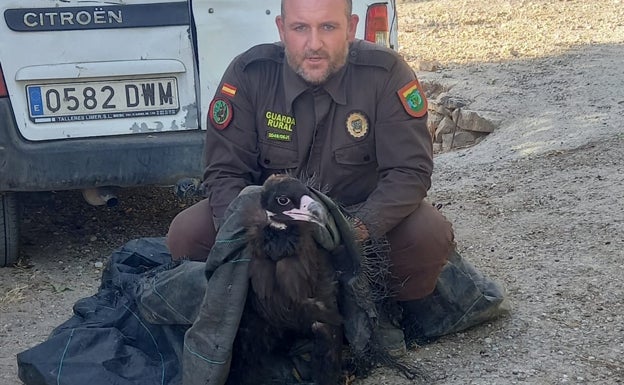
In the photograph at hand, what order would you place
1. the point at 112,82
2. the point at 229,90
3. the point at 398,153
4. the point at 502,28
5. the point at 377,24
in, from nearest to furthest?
the point at 398,153
the point at 229,90
the point at 112,82
the point at 377,24
the point at 502,28

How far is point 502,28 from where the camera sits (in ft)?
43.5

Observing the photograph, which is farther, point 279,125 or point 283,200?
point 279,125

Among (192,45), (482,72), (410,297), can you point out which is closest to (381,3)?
(192,45)

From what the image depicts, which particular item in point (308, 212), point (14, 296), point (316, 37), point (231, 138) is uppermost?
point (316, 37)

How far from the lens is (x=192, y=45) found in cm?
510

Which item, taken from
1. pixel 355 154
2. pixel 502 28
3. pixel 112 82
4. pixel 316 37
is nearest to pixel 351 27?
pixel 316 37

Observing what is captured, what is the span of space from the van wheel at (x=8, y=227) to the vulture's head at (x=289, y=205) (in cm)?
246

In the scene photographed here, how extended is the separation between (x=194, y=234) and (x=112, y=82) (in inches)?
48.5

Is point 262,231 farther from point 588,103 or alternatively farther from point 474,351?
point 588,103

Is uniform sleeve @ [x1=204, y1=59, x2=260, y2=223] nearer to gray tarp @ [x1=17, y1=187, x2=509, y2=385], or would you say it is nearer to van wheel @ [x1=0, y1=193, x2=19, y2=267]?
gray tarp @ [x1=17, y1=187, x2=509, y2=385]

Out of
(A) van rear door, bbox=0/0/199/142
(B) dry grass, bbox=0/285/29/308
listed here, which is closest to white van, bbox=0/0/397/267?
(A) van rear door, bbox=0/0/199/142

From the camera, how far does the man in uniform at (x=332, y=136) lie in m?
4.09

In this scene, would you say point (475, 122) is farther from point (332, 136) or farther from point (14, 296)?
point (14, 296)

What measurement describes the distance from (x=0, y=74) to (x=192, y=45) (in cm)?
105
